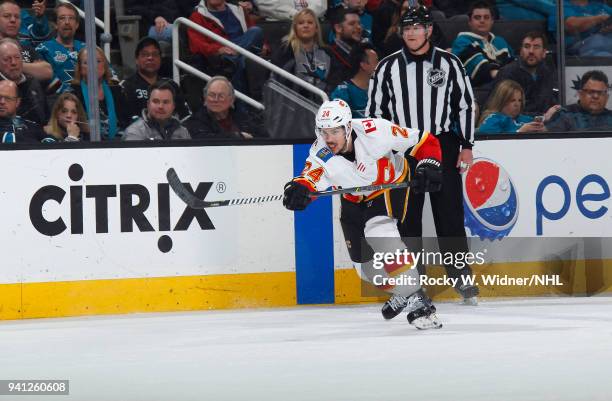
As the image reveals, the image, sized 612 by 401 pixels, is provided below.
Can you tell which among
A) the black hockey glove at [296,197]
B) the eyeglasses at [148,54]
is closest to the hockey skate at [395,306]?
the black hockey glove at [296,197]

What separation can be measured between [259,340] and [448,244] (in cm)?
173

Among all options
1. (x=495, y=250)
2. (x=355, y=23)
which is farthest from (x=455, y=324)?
(x=355, y=23)

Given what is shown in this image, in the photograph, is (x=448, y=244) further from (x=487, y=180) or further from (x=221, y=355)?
(x=221, y=355)

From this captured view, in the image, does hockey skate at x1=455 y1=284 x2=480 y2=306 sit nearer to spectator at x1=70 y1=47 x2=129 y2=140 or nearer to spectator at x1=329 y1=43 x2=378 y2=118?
spectator at x1=329 y1=43 x2=378 y2=118

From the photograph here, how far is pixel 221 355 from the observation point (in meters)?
5.72

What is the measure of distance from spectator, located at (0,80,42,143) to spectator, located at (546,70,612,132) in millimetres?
3019

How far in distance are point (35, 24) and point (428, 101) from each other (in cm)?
266

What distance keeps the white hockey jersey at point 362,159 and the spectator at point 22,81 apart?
6.03 feet

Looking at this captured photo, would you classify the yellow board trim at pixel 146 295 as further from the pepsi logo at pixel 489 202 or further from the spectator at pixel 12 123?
the pepsi logo at pixel 489 202

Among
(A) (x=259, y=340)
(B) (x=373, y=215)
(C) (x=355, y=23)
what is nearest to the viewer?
(A) (x=259, y=340)

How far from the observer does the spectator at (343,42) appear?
8.59 metres

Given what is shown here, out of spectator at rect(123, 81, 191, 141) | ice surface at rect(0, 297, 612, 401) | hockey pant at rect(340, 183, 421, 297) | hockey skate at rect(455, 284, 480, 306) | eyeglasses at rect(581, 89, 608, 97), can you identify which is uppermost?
eyeglasses at rect(581, 89, 608, 97)

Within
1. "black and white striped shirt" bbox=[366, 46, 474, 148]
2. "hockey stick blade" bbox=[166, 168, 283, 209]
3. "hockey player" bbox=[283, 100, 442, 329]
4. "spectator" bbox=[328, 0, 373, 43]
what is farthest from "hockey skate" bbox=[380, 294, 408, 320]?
"spectator" bbox=[328, 0, 373, 43]

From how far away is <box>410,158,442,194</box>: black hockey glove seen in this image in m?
6.60
